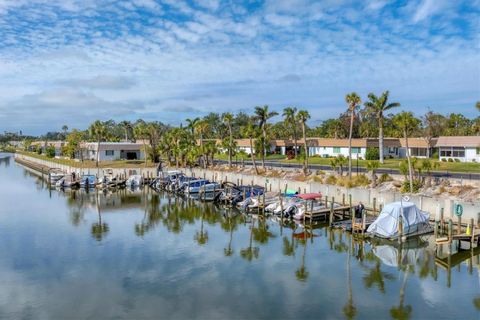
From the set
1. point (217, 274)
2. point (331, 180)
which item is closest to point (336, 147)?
point (331, 180)

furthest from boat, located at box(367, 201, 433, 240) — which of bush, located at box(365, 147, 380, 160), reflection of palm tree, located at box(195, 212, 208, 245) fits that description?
bush, located at box(365, 147, 380, 160)

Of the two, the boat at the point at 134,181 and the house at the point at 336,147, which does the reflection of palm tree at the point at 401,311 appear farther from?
the house at the point at 336,147

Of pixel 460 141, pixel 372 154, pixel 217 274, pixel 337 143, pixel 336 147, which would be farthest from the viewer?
pixel 337 143

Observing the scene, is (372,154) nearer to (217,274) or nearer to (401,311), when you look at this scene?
(217,274)

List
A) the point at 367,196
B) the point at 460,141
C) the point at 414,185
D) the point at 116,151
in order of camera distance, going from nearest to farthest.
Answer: the point at 367,196, the point at 414,185, the point at 460,141, the point at 116,151

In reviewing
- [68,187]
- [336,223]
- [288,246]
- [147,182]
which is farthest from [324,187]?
[68,187]

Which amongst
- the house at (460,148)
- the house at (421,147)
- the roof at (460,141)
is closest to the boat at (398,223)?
the house at (460,148)
